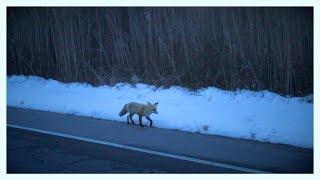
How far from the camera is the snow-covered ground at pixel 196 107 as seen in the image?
895cm

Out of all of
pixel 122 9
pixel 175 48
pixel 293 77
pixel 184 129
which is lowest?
pixel 184 129

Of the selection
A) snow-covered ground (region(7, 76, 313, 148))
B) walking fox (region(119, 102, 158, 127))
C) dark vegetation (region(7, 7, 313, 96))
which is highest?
dark vegetation (region(7, 7, 313, 96))

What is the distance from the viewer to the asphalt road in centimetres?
638

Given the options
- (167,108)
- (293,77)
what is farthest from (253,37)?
(167,108)

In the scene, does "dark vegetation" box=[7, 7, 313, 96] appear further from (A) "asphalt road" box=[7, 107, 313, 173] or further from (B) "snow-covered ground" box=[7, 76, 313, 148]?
(A) "asphalt road" box=[7, 107, 313, 173]

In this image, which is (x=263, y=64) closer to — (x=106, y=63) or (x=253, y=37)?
(x=253, y=37)

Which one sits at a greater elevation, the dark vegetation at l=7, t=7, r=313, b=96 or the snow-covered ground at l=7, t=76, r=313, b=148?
the dark vegetation at l=7, t=7, r=313, b=96

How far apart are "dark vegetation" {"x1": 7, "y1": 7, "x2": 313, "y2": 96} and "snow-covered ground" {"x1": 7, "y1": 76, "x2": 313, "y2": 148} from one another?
66cm

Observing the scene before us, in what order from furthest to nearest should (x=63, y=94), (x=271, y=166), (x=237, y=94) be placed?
(x=63, y=94) < (x=237, y=94) < (x=271, y=166)

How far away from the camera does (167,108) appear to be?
1115 cm

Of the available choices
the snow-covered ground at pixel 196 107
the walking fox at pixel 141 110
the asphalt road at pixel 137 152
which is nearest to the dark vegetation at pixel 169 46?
the snow-covered ground at pixel 196 107

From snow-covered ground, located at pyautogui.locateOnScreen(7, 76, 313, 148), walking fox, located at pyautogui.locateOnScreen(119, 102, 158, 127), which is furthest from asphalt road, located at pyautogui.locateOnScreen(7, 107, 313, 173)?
snow-covered ground, located at pyautogui.locateOnScreen(7, 76, 313, 148)

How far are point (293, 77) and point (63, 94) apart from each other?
305 inches

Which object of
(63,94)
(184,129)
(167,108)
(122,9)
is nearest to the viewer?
(184,129)
